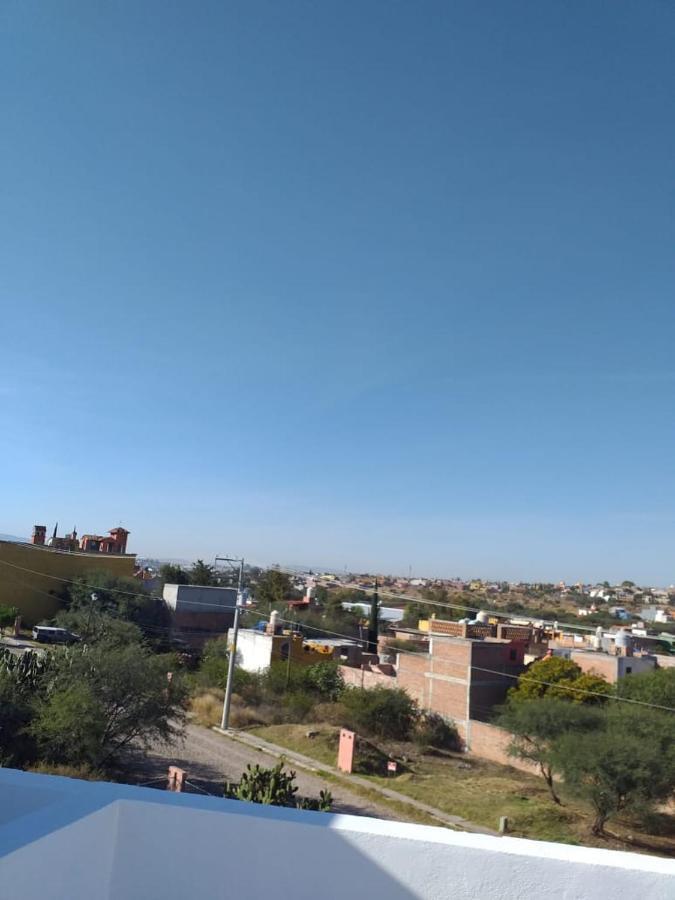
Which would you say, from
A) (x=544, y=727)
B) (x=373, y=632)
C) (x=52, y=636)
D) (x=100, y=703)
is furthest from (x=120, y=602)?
(x=544, y=727)

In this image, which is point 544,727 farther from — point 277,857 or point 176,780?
point 277,857

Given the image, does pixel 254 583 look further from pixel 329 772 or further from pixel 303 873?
pixel 303 873

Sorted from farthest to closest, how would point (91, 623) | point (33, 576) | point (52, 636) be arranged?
point (33, 576) → point (52, 636) → point (91, 623)

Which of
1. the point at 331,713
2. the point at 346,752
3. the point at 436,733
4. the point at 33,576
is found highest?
the point at 33,576

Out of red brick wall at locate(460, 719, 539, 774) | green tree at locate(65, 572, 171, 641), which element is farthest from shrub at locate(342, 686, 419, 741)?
green tree at locate(65, 572, 171, 641)

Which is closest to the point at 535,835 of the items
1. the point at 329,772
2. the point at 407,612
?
the point at 329,772

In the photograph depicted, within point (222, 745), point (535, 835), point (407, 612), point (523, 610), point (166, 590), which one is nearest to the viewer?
point (535, 835)
